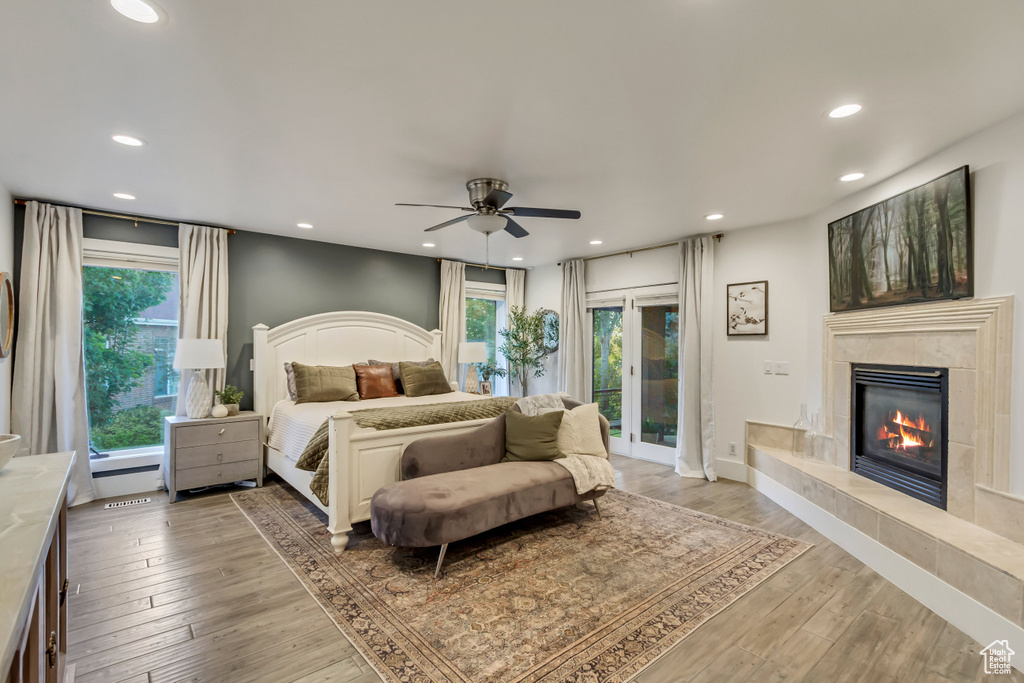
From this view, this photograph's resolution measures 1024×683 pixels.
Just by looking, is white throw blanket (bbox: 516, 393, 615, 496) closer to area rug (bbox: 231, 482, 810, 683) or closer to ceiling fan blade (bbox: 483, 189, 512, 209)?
area rug (bbox: 231, 482, 810, 683)

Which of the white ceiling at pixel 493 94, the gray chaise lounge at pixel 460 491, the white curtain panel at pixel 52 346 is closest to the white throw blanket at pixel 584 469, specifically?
the gray chaise lounge at pixel 460 491

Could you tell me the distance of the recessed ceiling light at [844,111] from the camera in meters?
2.26

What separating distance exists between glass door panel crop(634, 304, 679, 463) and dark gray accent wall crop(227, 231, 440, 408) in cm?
266

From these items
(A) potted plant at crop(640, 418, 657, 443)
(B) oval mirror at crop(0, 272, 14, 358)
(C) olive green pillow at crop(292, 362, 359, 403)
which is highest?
(B) oval mirror at crop(0, 272, 14, 358)

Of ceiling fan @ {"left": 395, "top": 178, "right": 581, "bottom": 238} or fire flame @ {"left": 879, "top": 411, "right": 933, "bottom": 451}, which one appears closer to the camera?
fire flame @ {"left": 879, "top": 411, "right": 933, "bottom": 451}

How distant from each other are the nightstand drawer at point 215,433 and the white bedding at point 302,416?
21 cm

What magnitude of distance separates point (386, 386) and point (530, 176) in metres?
2.83

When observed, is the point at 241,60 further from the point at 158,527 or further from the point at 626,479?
the point at 626,479

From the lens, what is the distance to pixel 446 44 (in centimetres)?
182

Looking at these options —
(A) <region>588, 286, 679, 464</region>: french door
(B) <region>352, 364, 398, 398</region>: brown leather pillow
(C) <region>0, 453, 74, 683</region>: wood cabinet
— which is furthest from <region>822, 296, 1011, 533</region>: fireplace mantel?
(B) <region>352, 364, 398, 398</region>: brown leather pillow

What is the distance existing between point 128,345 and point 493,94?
4197 millimetres

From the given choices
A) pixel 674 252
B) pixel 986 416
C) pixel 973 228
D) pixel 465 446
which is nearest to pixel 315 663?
pixel 465 446

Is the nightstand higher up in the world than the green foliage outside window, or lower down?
lower down

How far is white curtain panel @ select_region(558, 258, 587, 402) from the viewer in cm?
614
